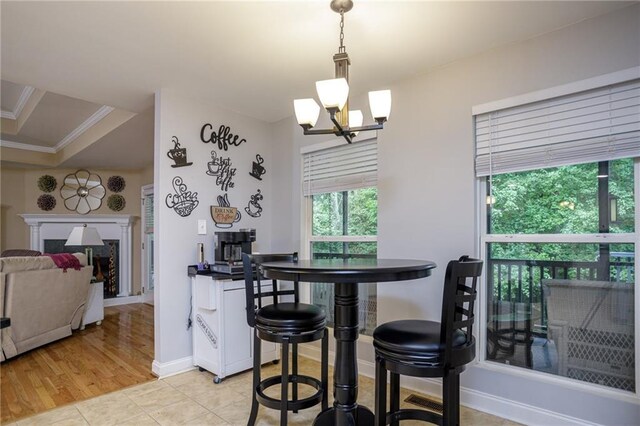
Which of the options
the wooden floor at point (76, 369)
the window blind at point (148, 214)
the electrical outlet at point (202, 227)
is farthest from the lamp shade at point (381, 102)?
the window blind at point (148, 214)

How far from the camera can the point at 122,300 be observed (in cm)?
605

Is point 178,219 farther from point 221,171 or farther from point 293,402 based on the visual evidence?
point 293,402

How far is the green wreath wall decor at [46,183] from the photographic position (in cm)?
595

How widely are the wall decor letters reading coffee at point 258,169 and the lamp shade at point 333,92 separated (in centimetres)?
214

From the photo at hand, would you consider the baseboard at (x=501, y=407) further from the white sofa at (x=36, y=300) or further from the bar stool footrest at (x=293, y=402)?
the white sofa at (x=36, y=300)

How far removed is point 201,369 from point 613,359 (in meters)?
2.88

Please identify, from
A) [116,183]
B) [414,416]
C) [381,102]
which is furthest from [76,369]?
[116,183]

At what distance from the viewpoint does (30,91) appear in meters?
3.86

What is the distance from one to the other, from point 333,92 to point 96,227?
5870 mm

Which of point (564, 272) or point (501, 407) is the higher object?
point (564, 272)

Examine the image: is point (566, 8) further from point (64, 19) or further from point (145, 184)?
Result: point (145, 184)

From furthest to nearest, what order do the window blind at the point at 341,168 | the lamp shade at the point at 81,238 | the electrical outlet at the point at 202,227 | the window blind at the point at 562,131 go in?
the lamp shade at the point at 81,238
the electrical outlet at the point at 202,227
the window blind at the point at 341,168
the window blind at the point at 562,131

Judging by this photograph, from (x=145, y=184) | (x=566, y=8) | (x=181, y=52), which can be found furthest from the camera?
(x=145, y=184)

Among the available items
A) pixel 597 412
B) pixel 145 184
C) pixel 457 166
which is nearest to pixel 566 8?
pixel 457 166
